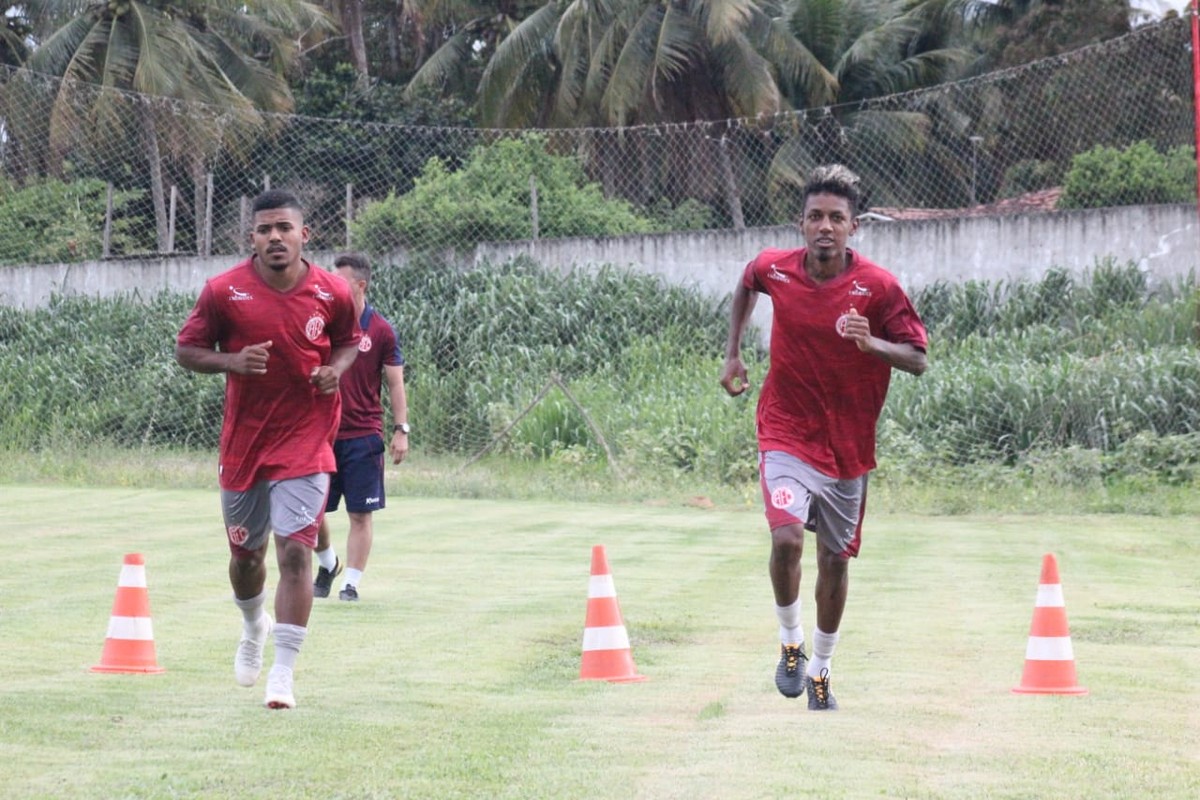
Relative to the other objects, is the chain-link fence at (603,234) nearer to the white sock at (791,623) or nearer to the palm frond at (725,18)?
the palm frond at (725,18)

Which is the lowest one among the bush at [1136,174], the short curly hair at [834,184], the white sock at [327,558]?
the white sock at [327,558]

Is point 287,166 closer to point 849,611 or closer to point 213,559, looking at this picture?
point 213,559

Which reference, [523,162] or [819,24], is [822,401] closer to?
[523,162]

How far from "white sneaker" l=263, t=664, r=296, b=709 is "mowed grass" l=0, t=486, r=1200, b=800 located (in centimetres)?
7

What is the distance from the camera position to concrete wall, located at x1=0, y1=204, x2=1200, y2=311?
26.3 metres

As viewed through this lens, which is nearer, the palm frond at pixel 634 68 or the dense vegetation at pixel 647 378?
the dense vegetation at pixel 647 378

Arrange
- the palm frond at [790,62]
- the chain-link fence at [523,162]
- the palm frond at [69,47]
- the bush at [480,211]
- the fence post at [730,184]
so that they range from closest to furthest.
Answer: the chain-link fence at [523,162]
the fence post at [730,184]
the bush at [480,211]
the palm frond at [69,47]
the palm frond at [790,62]

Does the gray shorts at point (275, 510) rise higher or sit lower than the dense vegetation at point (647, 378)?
higher

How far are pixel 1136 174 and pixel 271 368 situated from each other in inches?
885

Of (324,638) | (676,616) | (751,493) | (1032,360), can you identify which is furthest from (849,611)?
(1032,360)

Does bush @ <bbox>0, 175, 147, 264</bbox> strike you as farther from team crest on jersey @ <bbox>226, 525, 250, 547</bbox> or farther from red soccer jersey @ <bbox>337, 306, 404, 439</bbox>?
team crest on jersey @ <bbox>226, 525, 250, 547</bbox>

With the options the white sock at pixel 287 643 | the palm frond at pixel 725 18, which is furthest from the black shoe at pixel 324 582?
the palm frond at pixel 725 18

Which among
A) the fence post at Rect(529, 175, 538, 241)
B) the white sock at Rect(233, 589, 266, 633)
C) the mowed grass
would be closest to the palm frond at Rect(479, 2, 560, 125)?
the fence post at Rect(529, 175, 538, 241)

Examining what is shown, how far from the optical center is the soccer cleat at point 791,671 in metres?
7.49
